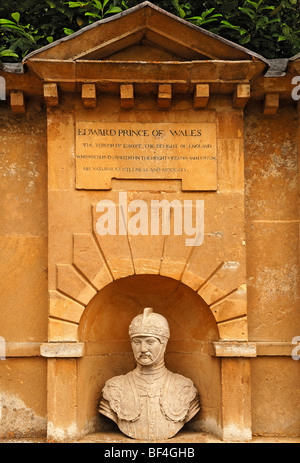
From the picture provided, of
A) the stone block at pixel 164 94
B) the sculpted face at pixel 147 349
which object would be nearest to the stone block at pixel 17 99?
the stone block at pixel 164 94

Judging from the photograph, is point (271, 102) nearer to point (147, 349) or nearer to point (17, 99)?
point (17, 99)

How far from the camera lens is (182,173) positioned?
6.74 meters

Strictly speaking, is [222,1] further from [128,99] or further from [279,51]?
[128,99]

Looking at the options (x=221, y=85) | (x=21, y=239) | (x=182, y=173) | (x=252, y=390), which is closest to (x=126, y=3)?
(x=221, y=85)


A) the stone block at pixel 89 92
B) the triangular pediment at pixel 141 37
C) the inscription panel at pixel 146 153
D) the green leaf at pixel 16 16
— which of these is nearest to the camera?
the triangular pediment at pixel 141 37

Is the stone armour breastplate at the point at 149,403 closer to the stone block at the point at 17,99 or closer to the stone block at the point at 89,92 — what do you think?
the stone block at the point at 89,92

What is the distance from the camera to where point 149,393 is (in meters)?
6.65

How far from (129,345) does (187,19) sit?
3.80m

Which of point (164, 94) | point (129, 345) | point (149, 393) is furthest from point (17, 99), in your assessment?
point (149, 393)

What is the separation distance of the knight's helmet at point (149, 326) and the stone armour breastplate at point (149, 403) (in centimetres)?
48

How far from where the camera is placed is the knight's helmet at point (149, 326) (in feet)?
21.6

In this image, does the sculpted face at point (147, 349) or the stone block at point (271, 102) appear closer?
the sculpted face at point (147, 349)

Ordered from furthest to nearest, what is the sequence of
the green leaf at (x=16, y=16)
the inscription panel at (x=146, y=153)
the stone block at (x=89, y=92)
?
the green leaf at (x=16, y=16)
the inscription panel at (x=146, y=153)
the stone block at (x=89, y=92)

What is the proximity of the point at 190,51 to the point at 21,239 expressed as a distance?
2.74m
